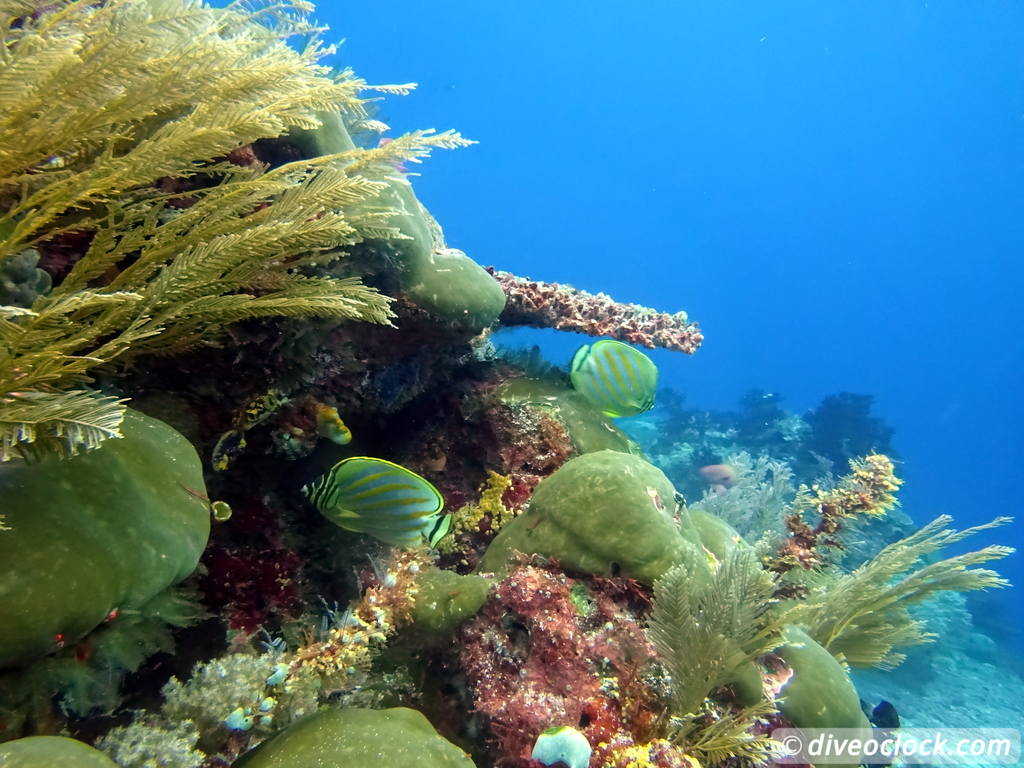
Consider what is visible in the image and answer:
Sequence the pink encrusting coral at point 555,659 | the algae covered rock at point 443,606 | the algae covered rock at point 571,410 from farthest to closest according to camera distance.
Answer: the algae covered rock at point 571,410
the algae covered rock at point 443,606
the pink encrusting coral at point 555,659

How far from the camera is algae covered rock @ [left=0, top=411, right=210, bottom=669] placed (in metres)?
1.42

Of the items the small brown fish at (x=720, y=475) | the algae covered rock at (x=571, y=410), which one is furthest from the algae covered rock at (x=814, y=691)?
the small brown fish at (x=720, y=475)

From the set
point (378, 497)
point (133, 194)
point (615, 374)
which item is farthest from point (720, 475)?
point (133, 194)

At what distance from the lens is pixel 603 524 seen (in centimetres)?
318

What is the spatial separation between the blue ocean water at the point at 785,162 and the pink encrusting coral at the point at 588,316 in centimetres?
7371

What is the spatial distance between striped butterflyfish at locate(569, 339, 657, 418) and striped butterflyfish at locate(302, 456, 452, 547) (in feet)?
6.04

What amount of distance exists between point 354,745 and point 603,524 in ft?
5.78

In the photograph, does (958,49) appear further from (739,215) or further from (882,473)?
(882,473)

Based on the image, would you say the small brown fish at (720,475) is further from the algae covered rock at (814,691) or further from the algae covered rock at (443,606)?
the algae covered rock at (443,606)

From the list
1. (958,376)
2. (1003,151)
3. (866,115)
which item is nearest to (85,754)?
(958,376)

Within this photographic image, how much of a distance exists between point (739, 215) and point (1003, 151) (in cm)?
4735

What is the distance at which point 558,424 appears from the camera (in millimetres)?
4422

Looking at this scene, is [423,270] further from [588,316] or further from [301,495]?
[588,316]

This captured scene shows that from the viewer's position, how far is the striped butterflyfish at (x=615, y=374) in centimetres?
404
